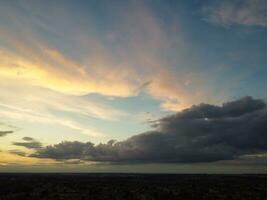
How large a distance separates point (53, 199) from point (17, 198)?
7796 mm

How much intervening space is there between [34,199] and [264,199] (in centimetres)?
5082

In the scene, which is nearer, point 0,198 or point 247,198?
point 0,198

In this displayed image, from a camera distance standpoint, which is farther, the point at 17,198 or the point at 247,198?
the point at 247,198

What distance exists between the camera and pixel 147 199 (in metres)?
78.7

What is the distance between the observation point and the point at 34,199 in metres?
75.2

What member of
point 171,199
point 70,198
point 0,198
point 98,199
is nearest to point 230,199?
point 171,199

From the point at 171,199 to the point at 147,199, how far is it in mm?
5578

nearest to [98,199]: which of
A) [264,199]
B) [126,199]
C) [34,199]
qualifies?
[126,199]

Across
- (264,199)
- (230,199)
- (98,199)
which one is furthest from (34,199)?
(264,199)

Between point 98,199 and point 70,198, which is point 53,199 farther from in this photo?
point 98,199

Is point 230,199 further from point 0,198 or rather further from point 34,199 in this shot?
point 0,198

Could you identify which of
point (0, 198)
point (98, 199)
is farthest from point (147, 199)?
point (0, 198)

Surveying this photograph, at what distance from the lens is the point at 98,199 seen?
→ 255 feet

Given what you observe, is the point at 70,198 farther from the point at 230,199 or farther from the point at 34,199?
the point at 230,199
